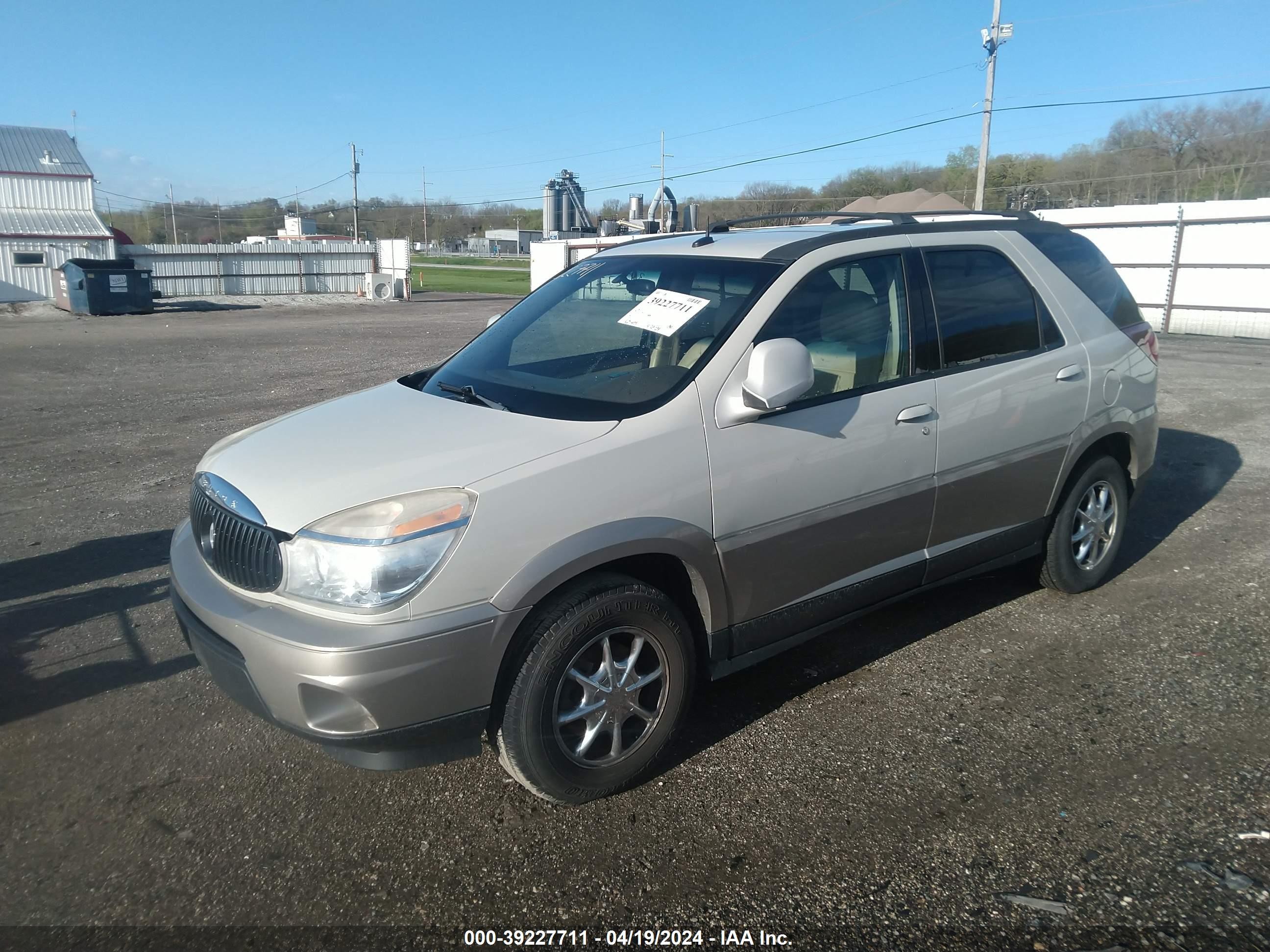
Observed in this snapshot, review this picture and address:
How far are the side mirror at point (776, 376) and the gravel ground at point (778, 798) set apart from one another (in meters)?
1.35

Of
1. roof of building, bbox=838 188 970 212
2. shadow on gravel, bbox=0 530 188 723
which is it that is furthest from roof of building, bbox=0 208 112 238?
shadow on gravel, bbox=0 530 188 723

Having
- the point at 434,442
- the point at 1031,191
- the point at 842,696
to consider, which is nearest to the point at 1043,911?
the point at 842,696

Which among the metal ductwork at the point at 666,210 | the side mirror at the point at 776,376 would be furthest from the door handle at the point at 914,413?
the metal ductwork at the point at 666,210

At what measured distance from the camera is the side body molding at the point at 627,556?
269 centimetres

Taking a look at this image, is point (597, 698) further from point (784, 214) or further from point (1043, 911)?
point (784, 214)

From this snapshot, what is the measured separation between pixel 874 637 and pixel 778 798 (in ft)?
4.93

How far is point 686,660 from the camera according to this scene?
3162 mm

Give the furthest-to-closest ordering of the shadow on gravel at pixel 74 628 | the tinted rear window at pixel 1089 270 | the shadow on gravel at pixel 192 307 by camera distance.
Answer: the shadow on gravel at pixel 192 307 < the tinted rear window at pixel 1089 270 < the shadow on gravel at pixel 74 628

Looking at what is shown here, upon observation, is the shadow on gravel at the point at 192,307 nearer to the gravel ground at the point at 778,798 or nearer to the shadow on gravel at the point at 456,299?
the shadow on gravel at the point at 456,299

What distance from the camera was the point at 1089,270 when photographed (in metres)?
4.68

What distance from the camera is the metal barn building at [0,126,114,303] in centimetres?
3191

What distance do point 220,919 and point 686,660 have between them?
1635mm

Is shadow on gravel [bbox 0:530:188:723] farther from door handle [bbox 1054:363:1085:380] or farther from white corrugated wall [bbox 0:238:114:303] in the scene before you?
white corrugated wall [bbox 0:238:114:303]

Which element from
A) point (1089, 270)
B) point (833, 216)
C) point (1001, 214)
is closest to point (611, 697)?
point (833, 216)
